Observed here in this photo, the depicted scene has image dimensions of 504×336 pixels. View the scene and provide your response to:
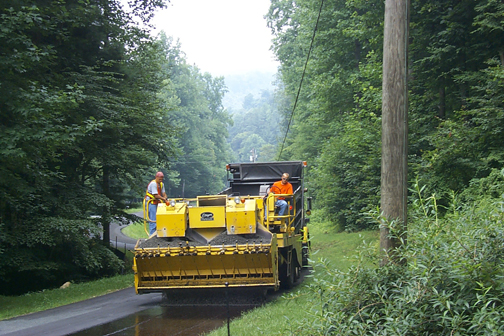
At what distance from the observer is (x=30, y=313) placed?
1183cm

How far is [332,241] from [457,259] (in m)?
18.8

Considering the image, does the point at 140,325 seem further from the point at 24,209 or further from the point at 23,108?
the point at 24,209

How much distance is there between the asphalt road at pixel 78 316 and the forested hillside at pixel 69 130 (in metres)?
3.21

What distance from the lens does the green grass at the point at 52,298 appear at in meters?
12.4

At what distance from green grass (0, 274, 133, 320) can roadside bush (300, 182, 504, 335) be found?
881cm

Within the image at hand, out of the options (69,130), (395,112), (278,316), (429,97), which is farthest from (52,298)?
(429,97)

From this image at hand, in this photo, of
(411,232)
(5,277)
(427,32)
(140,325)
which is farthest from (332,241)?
(411,232)

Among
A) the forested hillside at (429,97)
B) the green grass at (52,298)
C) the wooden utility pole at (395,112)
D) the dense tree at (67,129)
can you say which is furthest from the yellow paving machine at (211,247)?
the dense tree at (67,129)

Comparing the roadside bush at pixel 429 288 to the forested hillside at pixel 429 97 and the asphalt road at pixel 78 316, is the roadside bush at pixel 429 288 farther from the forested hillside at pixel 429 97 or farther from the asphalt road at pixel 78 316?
the asphalt road at pixel 78 316

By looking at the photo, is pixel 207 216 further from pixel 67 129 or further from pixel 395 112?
pixel 67 129

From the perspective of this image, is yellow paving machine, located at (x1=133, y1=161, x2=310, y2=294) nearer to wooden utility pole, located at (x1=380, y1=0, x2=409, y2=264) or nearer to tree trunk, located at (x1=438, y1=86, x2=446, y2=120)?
wooden utility pole, located at (x1=380, y1=0, x2=409, y2=264)

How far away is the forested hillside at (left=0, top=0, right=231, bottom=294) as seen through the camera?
13703 millimetres

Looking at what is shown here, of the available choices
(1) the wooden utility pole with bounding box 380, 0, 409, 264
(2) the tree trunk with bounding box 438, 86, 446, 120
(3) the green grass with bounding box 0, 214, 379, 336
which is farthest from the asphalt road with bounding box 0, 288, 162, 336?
(2) the tree trunk with bounding box 438, 86, 446, 120

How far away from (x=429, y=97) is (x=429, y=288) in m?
14.7
